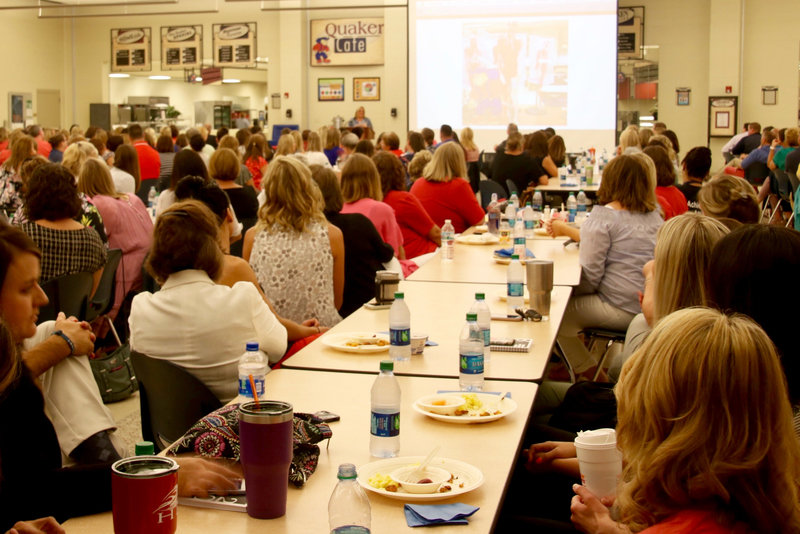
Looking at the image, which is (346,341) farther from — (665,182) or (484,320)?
(665,182)

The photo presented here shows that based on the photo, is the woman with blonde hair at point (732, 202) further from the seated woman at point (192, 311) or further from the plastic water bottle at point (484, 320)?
the seated woman at point (192, 311)

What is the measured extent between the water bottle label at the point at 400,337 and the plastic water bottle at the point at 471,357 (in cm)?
30

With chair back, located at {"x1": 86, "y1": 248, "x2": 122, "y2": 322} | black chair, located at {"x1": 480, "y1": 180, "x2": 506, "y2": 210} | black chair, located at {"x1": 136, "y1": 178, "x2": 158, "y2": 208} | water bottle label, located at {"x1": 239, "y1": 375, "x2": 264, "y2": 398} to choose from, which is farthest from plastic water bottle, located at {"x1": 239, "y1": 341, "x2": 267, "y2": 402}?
black chair, located at {"x1": 136, "y1": 178, "x2": 158, "y2": 208}

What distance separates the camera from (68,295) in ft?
12.9

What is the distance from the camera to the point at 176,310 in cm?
255

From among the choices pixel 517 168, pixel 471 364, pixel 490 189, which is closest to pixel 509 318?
pixel 471 364

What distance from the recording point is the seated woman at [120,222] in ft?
17.0

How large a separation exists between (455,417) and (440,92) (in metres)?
11.3

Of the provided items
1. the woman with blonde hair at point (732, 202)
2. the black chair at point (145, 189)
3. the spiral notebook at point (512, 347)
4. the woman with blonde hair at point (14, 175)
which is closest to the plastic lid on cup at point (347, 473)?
the spiral notebook at point (512, 347)

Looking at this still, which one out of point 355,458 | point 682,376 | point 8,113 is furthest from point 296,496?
point 8,113

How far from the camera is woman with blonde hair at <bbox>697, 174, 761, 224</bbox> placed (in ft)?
12.2

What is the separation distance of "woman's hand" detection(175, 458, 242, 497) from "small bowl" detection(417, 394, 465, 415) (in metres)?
0.63

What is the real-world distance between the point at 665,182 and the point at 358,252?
2719mm

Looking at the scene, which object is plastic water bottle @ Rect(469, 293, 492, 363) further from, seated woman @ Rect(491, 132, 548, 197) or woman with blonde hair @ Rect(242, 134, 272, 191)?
woman with blonde hair @ Rect(242, 134, 272, 191)
